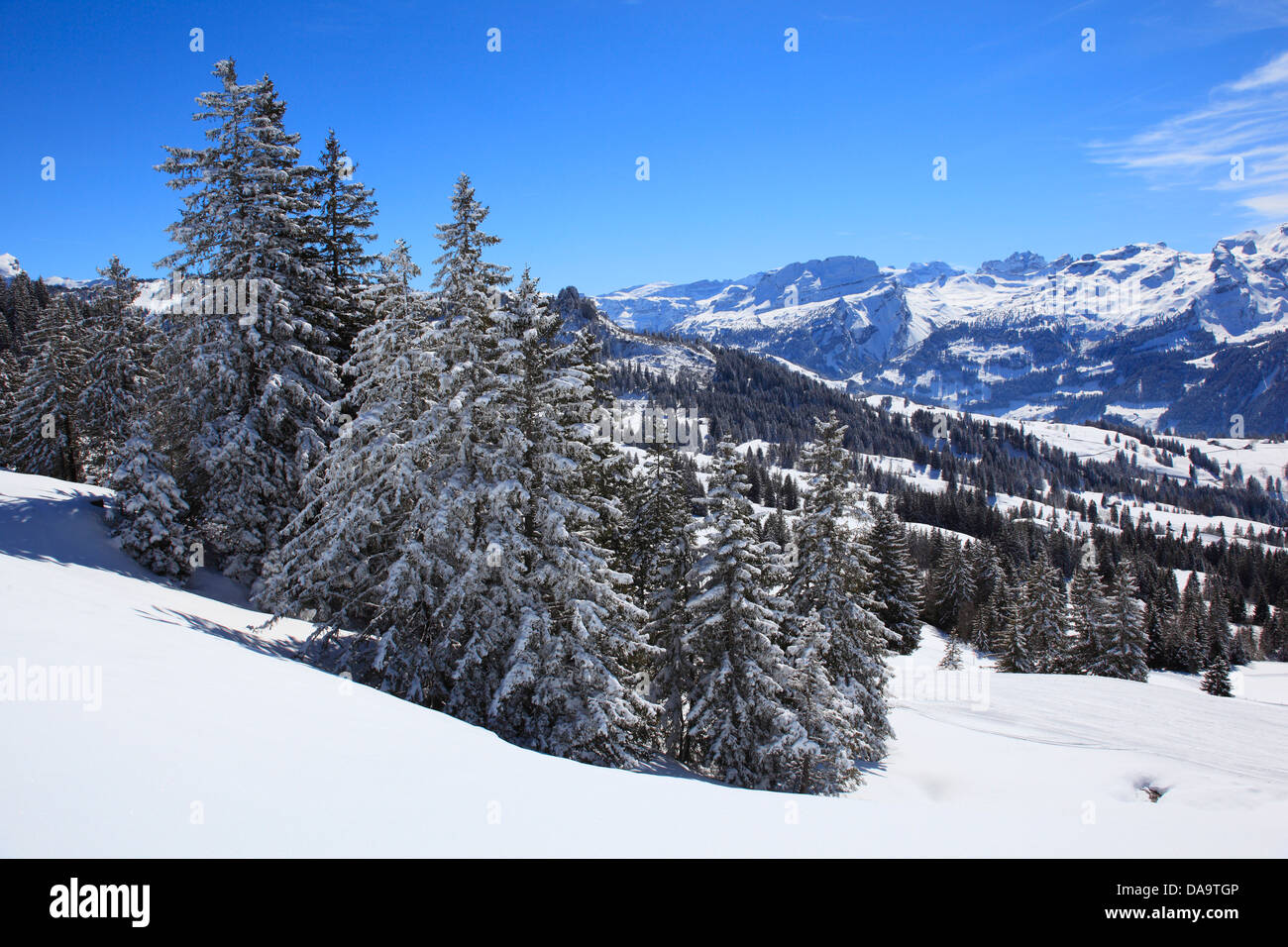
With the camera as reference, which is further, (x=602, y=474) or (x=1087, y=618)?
(x=1087, y=618)

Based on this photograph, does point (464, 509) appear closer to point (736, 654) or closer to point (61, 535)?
point (736, 654)

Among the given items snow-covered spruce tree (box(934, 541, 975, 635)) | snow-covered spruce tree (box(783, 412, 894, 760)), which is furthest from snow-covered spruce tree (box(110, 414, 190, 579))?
snow-covered spruce tree (box(934, 541, 975, 635))

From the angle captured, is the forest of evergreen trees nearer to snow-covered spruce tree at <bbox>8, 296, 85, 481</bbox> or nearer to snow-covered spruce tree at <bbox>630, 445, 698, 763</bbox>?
snow-covered spruce tree at <bbox>630, 445, 698, 763</bbox>

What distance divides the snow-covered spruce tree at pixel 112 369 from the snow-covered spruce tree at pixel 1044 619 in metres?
68.9

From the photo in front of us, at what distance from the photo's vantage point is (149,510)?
17406 millimetres

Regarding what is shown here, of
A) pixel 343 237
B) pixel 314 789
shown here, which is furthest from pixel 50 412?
pixel 314 789

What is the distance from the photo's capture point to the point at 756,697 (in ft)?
62.1

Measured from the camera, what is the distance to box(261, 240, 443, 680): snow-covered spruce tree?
15.7m

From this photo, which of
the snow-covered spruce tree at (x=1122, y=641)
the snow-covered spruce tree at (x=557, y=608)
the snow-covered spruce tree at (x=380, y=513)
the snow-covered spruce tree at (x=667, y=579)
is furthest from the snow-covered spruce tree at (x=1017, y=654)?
the snow-covered spruce tree at (x=380, y=513)

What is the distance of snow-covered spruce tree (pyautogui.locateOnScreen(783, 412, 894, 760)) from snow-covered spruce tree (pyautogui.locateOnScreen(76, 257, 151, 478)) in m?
35.9

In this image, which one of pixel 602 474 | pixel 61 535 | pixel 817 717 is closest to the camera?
pixel 61 535

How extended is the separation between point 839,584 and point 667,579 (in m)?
6.77
